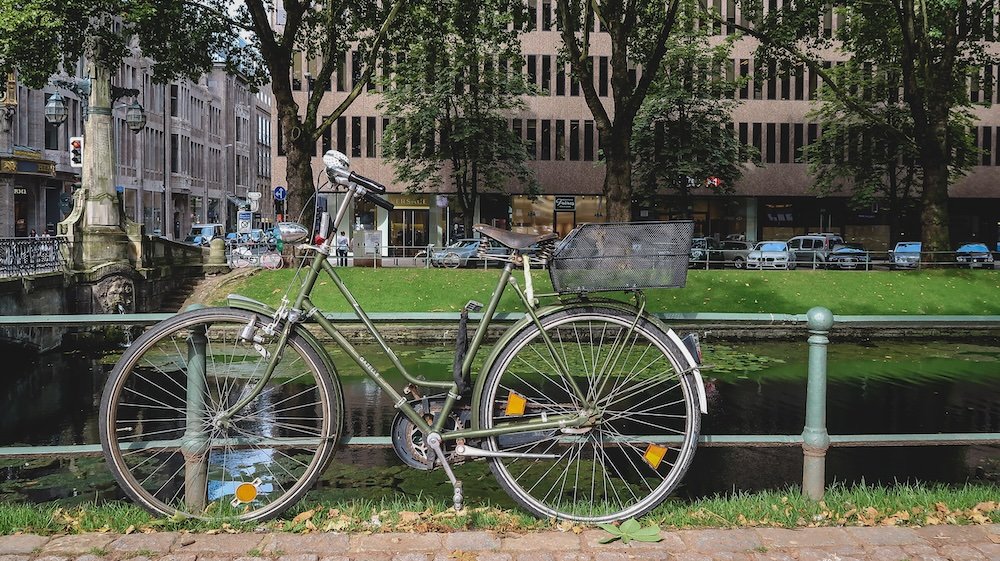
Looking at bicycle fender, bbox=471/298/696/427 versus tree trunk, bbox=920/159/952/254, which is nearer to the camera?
bicycle fender, bbox=471/298/696/427

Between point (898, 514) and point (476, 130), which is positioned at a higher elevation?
point (476, 130)

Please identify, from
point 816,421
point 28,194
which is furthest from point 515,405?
point 28,194

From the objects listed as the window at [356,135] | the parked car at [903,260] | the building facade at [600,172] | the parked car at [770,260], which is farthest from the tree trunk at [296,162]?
the window at [356,135]

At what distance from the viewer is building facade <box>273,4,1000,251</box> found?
54.3 m

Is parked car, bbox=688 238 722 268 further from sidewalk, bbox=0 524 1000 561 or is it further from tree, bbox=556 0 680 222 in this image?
sidewalk, bbox=0 524 1000 561

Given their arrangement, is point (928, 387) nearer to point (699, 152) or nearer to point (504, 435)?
point (504, 435)


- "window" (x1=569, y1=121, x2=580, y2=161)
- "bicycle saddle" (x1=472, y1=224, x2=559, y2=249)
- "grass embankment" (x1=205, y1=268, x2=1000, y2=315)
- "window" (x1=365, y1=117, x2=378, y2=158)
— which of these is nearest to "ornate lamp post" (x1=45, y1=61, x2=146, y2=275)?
"grass embankment" (x1=205, y1=268, x2=1000, y2=315)

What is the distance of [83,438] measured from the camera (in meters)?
12.5

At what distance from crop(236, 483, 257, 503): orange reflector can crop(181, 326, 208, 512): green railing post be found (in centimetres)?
19

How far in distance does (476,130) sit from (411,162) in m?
3.97

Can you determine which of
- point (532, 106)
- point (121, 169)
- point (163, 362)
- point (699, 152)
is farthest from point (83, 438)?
point (121, 169)

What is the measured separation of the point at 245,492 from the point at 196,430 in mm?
377

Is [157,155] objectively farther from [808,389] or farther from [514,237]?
[808,389]

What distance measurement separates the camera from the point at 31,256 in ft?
78.6
